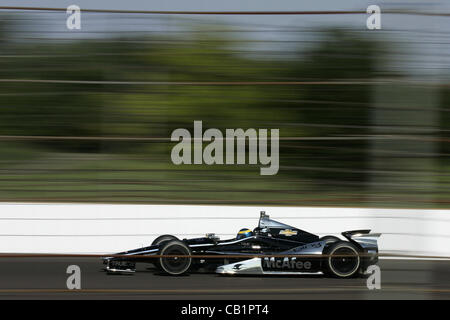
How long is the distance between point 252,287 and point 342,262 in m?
0.76

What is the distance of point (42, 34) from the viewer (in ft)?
10.4

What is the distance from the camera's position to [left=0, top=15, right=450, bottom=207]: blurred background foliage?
2.97m

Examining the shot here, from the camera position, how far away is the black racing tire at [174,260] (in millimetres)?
3084

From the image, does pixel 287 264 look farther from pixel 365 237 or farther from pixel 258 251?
pixel 365 237

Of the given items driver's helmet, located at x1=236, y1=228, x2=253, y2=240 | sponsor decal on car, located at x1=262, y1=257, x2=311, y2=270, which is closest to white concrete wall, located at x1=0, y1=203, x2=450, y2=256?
driver's helmet, located at x1=236, y1=228, x2=253, y2=240

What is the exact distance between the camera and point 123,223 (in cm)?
335

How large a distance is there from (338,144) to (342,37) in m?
0.56

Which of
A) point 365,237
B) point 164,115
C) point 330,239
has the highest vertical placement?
point 164,115

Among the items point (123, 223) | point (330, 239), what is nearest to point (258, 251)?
point (330, 239)

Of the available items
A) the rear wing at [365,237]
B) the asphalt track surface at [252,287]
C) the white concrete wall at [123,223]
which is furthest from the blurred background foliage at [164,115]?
the asphalt track surface at [252,287]

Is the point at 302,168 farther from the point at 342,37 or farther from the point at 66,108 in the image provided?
the point at 66,108

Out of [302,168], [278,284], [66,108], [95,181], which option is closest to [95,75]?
[66,108]

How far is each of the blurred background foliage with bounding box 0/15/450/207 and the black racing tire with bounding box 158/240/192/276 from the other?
0.90ft

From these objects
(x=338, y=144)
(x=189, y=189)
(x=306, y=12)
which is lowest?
(x=189, y=189)
